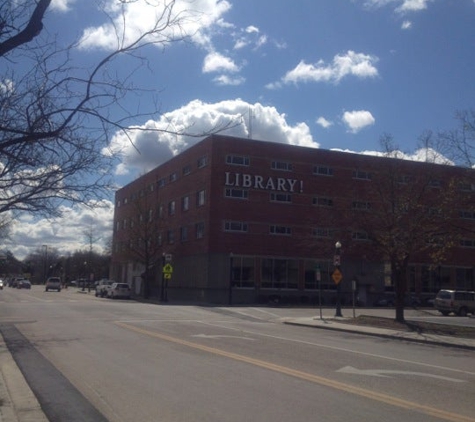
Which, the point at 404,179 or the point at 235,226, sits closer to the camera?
the point at 404,179

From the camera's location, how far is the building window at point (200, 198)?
56.3m

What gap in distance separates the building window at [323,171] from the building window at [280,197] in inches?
144

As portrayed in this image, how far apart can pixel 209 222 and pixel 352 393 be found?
146 ft

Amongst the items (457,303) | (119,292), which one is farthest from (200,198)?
(457,303)

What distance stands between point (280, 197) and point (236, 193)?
429cm

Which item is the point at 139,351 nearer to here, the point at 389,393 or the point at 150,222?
the point at 389,393

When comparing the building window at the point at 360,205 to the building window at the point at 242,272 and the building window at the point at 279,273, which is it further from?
the building window at the point at 279,273

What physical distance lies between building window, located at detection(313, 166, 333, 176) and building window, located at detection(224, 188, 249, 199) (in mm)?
7409

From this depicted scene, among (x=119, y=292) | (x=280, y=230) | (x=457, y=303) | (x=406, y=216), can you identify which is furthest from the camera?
(x=119, y=292)

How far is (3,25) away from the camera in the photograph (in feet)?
25.1

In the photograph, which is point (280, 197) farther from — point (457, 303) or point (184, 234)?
point (457, 303)

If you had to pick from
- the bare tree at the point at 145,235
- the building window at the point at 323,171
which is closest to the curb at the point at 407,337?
the building window at the point at 323,171

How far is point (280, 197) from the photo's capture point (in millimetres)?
56969

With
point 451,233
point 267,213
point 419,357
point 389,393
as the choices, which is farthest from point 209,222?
point 389,393
